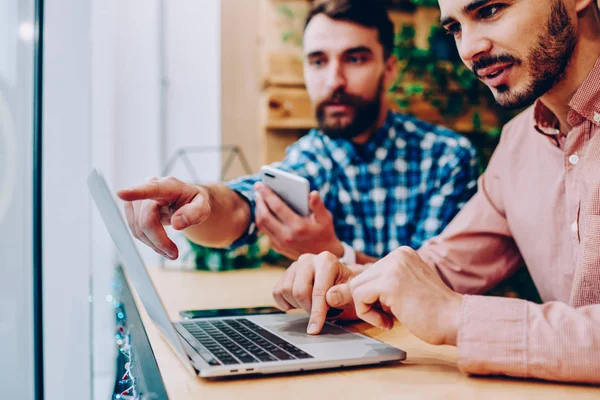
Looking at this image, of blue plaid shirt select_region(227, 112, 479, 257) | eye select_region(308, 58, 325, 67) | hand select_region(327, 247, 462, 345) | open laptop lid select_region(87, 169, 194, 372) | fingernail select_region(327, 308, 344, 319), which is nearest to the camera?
open laptop lid select_region(87, 169, 194, 372)

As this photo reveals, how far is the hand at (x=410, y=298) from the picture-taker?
692 mm

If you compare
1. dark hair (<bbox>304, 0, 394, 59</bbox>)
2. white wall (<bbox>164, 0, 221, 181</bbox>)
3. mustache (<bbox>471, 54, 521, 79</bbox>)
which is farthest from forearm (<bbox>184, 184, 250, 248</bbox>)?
white wall (<bbox>164, 0, 221, 181</bbox>)

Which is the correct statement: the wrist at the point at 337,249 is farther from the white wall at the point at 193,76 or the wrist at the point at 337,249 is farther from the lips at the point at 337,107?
the white wall at the point at 193,76

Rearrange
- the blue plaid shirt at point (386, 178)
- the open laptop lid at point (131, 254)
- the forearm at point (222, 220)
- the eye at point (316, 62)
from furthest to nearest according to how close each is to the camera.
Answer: the eye at point (316, 62), the blue plaid shirt at point (386, 178), the forearm at point (222, 220), the open laptop lid at point (131, 254)

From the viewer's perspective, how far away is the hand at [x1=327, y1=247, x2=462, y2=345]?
692 mm

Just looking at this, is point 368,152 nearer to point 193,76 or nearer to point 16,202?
point 193,76

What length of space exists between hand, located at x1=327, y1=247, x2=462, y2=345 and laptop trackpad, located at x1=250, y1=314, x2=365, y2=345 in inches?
3.2

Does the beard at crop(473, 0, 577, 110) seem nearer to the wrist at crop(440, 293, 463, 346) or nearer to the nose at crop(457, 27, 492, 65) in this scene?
the nose at crop(457, 27, 492, 65)

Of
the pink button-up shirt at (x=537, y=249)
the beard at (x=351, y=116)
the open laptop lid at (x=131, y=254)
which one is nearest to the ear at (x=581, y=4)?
the pink button-up shirt at (x=537, y=249)

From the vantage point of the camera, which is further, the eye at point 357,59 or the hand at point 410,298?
the eye at point 357,59

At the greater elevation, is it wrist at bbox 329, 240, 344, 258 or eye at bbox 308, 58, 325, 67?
eye at bbox 308, 58, 325, 67

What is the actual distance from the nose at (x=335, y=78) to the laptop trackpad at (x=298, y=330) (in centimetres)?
112

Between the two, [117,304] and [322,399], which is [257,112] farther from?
[322,399]

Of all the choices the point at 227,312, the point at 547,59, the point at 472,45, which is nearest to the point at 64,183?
the point at 227,312
